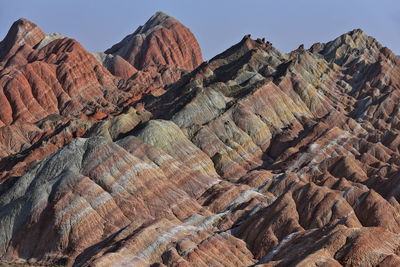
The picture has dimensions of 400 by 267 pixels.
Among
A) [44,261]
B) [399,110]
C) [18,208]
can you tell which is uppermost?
[399,110]

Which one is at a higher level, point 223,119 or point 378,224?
point 223,119

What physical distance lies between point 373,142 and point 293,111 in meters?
21.8

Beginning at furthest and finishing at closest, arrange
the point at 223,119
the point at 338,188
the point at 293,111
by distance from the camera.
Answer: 1. the point at 293,111
2. the point at 223,119
3. the point at 338,188

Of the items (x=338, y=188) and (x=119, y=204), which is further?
(x=338, y=188)

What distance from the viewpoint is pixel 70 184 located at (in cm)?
Result: 12375

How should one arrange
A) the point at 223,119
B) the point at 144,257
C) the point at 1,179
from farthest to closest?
the point at 223,119 < the point at 1,179 < the point at 144,257

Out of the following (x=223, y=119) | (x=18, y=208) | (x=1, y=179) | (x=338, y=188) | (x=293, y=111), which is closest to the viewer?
(x=18, y=208)

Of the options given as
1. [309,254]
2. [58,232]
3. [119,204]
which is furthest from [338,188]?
[309,254]

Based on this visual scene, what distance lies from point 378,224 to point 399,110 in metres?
78.8

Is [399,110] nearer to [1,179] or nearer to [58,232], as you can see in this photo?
[1,179]

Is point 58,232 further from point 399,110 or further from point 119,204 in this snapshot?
point 399,110

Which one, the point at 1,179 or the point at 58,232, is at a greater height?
A: the point at 1,179

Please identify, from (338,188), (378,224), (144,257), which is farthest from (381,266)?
(338,188)

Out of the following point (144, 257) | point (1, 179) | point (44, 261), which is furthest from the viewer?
point (1, 179)
